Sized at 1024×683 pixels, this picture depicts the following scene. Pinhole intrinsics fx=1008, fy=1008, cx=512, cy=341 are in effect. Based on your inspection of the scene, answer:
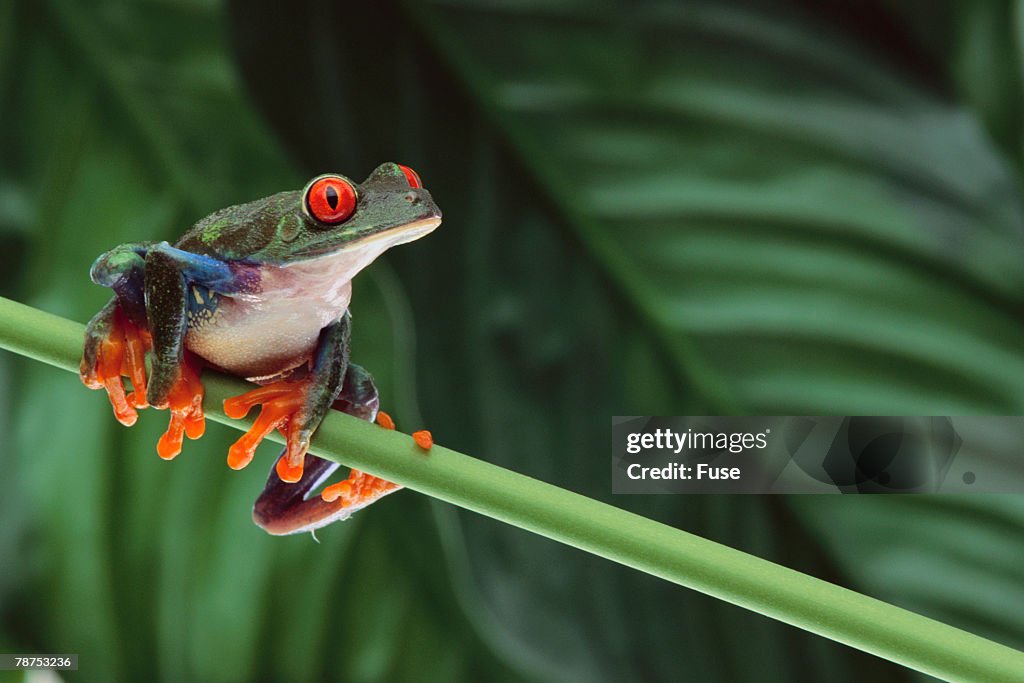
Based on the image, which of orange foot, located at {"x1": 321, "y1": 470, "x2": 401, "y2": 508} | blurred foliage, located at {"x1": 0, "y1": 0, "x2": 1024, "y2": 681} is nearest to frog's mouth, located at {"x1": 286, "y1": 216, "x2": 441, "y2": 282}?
orange foot, located at {"x1": 321, "y1": 470, "x2": 401, "y2": 508}

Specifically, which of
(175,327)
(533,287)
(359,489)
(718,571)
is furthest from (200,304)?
(533,287)

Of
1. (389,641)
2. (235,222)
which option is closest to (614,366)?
(389,641)

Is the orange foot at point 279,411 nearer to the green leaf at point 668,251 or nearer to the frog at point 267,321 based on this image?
the frog at point 267,321

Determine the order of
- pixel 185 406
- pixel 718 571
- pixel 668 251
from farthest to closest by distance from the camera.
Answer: pixel 668 251 < pixel 185 406 < pixel 718 571

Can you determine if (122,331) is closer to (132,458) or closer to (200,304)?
(200,304)

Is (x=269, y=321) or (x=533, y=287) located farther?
(x=533, y=287)

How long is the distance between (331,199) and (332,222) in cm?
1

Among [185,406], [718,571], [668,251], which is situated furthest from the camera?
[668,251]

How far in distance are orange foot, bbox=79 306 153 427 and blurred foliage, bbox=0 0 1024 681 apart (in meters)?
0.65

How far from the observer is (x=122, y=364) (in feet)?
1.78

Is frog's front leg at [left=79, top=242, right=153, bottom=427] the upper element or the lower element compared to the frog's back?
lower

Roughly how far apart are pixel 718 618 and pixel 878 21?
2.65 ft

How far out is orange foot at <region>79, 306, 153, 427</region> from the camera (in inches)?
20.4

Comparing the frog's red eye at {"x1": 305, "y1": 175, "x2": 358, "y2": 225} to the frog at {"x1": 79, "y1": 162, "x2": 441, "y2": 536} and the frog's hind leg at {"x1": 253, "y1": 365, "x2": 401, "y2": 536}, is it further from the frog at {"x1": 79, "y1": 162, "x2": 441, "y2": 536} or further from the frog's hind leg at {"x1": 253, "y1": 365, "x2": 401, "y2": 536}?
the frog's hind leg at {"x1": 253, "y1": 365, "x2": 401, "y2": 536}
